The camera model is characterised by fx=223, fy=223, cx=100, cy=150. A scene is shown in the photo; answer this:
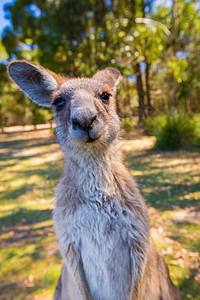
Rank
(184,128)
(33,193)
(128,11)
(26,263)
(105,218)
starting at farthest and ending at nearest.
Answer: (184,128)
(128,11)
(33,193)
(26,263)
(105,218)

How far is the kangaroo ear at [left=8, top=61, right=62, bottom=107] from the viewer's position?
5.14ft

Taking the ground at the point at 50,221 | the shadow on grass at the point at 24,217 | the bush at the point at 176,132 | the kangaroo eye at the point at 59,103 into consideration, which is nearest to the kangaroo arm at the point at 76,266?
the ground at the point at 50,221

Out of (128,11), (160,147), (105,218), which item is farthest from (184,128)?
(105,218)

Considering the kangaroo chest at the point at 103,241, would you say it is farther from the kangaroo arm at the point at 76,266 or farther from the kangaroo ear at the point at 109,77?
the kangaroo ear at the point at 109,77

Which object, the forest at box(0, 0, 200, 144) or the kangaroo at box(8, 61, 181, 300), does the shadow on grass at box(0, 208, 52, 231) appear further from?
the kangaroo at box(8, 61, 181, 300)

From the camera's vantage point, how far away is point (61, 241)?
1.56 m

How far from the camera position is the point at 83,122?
Result: 1.33 m

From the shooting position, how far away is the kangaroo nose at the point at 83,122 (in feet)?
4.35

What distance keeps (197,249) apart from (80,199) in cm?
244

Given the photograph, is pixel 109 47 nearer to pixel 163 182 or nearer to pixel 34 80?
pixel 34 80

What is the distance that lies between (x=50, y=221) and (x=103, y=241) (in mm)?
2922

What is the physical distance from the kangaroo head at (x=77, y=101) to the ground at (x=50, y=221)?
306 mm

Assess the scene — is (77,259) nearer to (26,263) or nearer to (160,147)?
(26,263)

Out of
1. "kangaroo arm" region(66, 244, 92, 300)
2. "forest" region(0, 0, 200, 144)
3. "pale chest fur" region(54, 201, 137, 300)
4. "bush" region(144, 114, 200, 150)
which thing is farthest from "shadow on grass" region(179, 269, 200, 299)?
"bush" region(144, 114, 200, 150)
